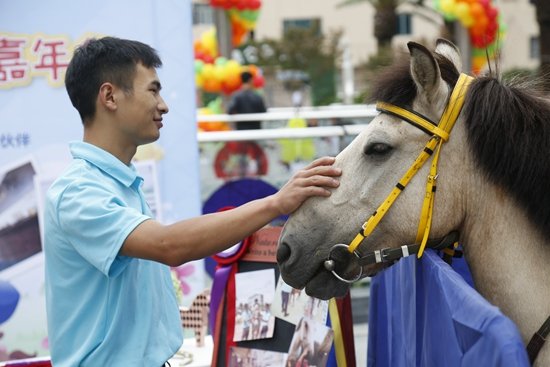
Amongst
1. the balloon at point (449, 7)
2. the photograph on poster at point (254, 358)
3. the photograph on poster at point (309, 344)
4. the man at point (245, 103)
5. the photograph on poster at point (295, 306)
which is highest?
the balloon at point (449, 7)

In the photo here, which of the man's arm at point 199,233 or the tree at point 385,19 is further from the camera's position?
the tree at point 385,19

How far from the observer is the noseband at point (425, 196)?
8.16 feet

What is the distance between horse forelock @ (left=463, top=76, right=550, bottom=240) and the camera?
95.5 inches

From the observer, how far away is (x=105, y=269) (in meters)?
2.27

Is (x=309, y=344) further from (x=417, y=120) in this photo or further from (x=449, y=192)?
(x=417, y=120)

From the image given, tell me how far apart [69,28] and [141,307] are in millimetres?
2650

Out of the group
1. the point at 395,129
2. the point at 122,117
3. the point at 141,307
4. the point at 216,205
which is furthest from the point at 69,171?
the point at 216,205

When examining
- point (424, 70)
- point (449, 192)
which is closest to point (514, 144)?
point (449, 192)

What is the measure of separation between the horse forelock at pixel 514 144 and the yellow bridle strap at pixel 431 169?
5cm

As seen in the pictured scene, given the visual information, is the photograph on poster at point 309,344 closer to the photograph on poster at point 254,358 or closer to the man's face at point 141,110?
the photograph on poster at point 254,358

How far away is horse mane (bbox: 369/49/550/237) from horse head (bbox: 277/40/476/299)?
7cm

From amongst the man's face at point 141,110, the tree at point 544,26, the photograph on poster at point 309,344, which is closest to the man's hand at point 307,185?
the man's face at point 141,110

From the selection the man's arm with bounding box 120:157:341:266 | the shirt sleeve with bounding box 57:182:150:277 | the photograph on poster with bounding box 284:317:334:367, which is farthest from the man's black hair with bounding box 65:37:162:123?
the photograph on poster with bounding box 284:317:334:367

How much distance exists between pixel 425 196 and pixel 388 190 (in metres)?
0.11
